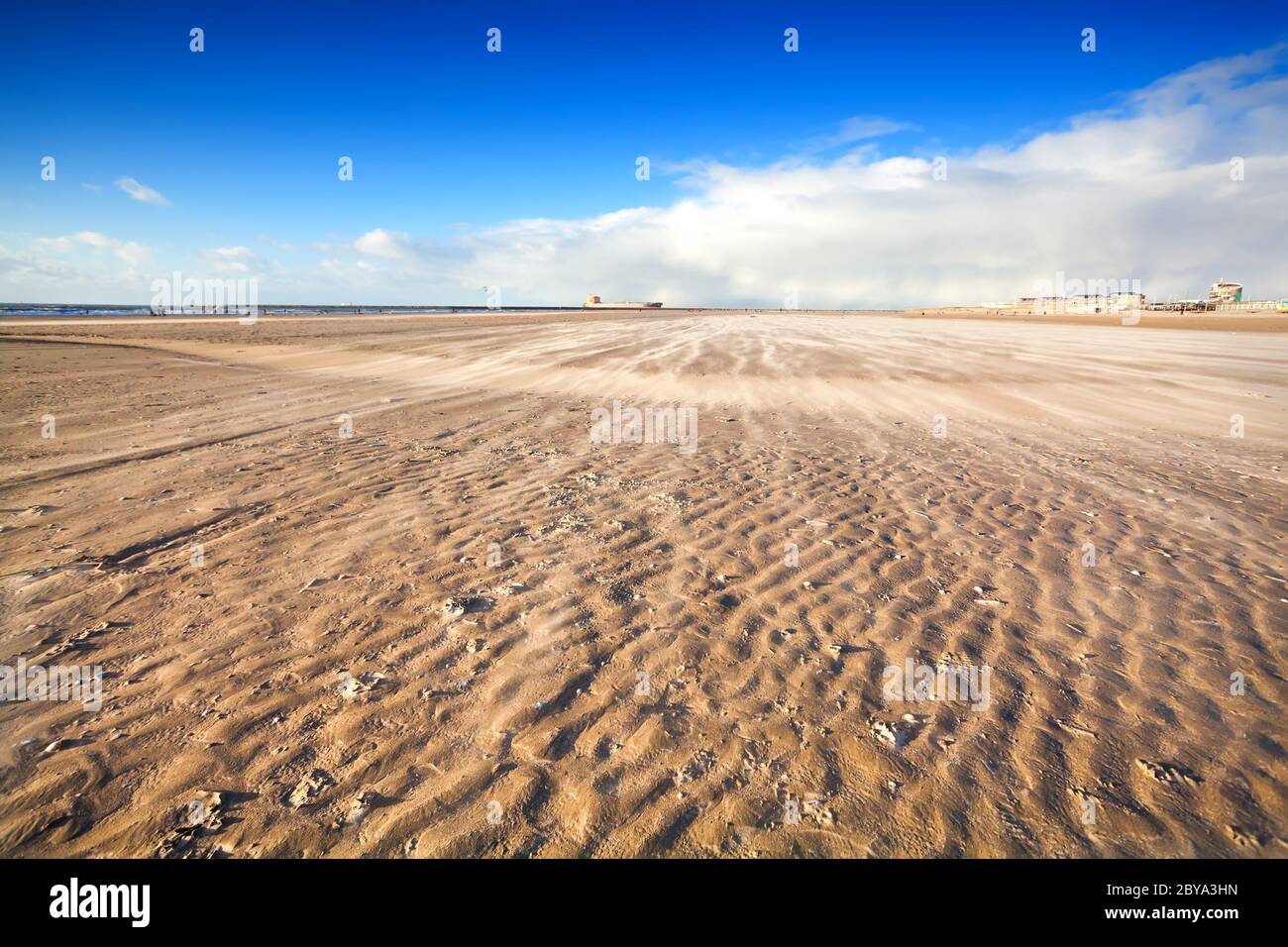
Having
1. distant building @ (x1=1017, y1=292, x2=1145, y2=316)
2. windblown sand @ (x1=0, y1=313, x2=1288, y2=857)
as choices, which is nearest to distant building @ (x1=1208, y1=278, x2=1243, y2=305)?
distant building @ (x1=1017, y1=292, x2=1145, y2=316)

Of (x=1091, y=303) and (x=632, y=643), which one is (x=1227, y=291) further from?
(x=632, y=643)

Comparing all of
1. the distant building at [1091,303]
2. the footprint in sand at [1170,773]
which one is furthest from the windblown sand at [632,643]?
the distant building at [1091,303]

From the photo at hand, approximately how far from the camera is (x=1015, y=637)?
13.3 feet

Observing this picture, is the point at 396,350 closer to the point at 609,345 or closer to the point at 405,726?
the point at 609,345

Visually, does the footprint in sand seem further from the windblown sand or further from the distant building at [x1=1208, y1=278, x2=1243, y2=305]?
the distant building at [x1=1208, y1=278, x2=1243, y2=305]

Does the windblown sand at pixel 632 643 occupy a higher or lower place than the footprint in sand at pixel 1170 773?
higher

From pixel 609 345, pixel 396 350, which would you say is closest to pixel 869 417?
pixel 609 345

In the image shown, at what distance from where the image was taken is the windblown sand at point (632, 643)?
2631 millimetres

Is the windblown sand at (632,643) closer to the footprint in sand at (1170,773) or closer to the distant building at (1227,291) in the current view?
the footprint in sand at (1170,773)

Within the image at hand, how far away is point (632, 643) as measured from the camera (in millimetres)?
3918

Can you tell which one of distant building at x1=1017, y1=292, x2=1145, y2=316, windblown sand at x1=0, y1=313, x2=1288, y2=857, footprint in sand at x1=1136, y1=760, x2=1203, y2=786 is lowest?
footprint in sand at x1=1136, y1=760, x2=1203, y2=786

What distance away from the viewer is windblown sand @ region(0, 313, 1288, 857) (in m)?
2.63

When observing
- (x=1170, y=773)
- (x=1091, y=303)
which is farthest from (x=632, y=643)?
(x=1091, y=303)
